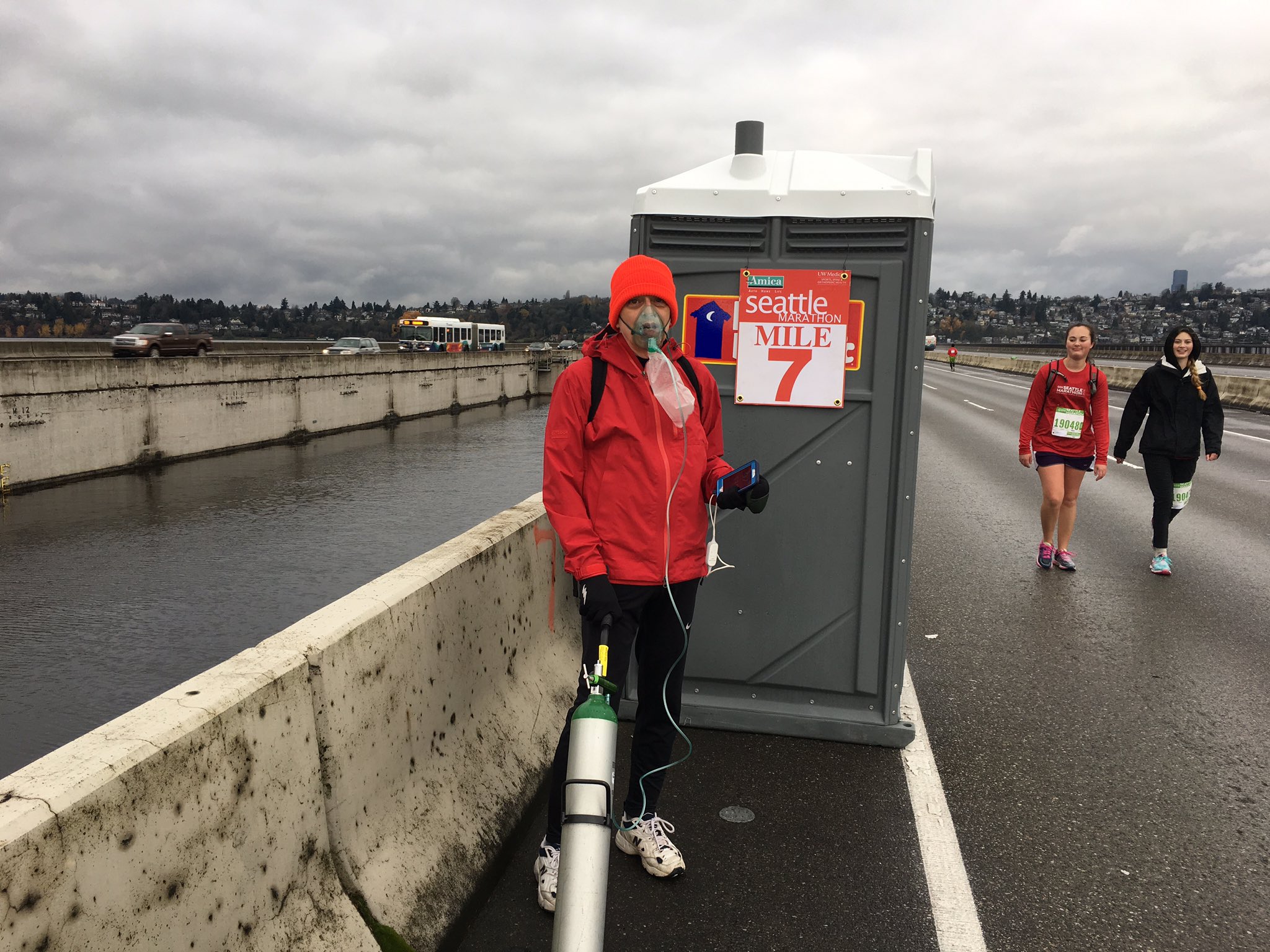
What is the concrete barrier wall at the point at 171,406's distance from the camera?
15.8 metres

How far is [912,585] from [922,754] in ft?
11.0

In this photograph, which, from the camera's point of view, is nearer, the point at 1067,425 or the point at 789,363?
the point at 789,363

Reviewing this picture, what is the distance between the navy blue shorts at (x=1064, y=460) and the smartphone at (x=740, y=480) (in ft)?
17.1

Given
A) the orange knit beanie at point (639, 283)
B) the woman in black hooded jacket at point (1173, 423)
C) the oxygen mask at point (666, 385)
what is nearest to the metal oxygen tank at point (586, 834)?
the oxygen mask at point (666, 385)

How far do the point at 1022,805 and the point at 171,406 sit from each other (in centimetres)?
1928

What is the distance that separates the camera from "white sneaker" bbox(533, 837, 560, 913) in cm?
297

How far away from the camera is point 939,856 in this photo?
3.35m

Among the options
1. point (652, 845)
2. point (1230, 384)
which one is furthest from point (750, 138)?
point (1230, 384)

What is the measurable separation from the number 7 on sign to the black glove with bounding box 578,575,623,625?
177cm

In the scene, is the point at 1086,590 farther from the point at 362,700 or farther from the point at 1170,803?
the point at 362,700

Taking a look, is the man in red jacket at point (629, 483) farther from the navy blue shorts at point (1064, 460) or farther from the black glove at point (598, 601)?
the navy blue shorts at point (1064, 460)

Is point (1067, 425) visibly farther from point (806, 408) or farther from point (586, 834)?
point (586, 834)

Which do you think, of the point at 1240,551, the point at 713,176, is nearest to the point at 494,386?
the point at 1240,551

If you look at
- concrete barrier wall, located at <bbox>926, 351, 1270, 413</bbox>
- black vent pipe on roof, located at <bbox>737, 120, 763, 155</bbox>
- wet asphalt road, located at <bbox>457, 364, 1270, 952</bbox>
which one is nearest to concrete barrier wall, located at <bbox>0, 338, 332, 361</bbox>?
black vent pipe on roof, located at <bbox>737, 120, 763, 155</bbox>
